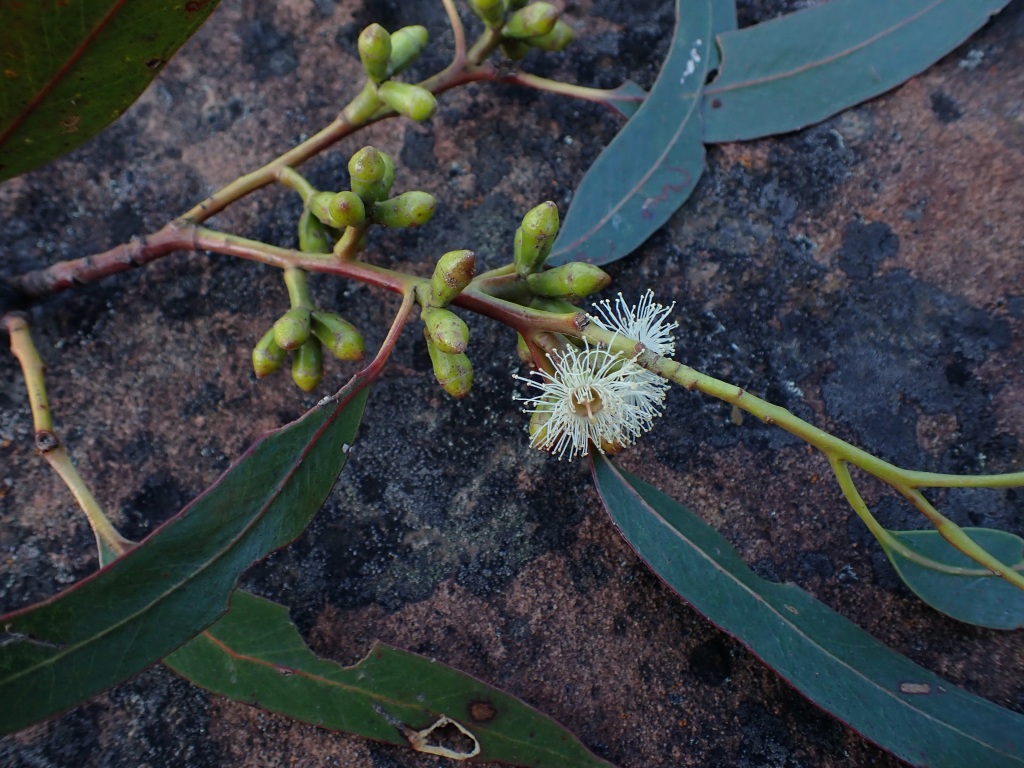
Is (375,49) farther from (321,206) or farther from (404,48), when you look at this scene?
(321,206)

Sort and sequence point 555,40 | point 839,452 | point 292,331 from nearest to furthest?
point 839,452
point 292,331
point 555,40

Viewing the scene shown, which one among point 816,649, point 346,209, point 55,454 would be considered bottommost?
point 55,454

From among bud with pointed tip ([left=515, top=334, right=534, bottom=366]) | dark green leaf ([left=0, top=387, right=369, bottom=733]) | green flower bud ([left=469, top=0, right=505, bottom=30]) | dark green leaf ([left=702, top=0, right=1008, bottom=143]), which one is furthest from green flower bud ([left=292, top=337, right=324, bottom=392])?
dark green leaf ([left=702, top=0, right=1008, bottom=143])

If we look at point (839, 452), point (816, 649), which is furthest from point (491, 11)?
point (816, 649)

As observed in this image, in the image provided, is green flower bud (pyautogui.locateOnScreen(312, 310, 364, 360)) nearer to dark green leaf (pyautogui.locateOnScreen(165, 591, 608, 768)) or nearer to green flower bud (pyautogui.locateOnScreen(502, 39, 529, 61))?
dark green leaf (pyautogui.locateOnScreen(165, 591, 608, 768))

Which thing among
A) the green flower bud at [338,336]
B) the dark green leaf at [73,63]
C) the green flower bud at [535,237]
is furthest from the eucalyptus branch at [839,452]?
the dark green leaf at [73,63]

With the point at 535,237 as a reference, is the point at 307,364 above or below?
below

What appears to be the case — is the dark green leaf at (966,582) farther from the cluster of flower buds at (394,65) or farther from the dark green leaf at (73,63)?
the dark green leaf at (73,63)

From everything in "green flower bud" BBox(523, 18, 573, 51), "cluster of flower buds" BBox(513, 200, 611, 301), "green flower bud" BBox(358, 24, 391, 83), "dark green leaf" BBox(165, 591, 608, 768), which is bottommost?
"dark green leaf" BBox(165, 591, 608, 768)
